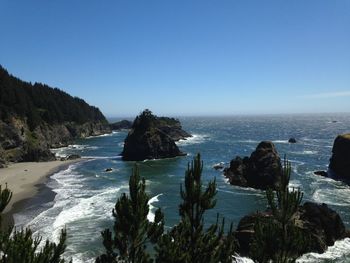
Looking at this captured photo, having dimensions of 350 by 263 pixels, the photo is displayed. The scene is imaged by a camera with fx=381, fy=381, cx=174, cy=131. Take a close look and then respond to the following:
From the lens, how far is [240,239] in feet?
142

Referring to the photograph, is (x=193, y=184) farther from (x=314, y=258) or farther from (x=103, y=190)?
(x=103, y=190)

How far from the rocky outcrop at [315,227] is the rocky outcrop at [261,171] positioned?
2479cm

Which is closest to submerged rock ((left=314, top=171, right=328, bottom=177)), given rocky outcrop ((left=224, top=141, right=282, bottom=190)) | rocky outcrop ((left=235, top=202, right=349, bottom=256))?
rocky outcrop ((left=224, top=141, right=282, bottom=190))

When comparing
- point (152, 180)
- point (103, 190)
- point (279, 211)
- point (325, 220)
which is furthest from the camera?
point (152, 180)

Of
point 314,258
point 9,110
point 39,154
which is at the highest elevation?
point 9,110

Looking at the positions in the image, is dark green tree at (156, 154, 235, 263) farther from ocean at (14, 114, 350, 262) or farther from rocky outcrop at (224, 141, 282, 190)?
rocky outcrop at (224, 141, 282, 190)

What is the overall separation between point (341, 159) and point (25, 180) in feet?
235

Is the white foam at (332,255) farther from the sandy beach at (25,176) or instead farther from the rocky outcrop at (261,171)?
the sandy beach at (25,176)

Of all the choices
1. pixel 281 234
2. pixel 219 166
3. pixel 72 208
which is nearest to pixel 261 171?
Answer: pixel 219 166

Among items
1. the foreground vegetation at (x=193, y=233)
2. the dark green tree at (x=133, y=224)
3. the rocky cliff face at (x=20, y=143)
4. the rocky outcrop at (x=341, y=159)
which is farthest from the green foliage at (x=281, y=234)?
the rocky cliff face at (x=20, y=143)

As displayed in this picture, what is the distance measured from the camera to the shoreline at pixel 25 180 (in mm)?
59869

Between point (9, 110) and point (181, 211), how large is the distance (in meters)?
107

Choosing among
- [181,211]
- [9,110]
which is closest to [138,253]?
[181,211]

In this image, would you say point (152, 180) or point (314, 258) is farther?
point (152, 180)
